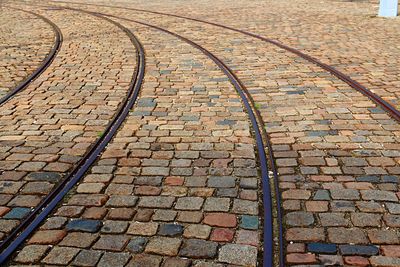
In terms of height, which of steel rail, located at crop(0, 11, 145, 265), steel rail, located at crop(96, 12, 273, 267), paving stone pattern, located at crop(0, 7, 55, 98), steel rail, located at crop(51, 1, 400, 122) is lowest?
paving stone pattern, located at crop(0, 7, 55, 98)

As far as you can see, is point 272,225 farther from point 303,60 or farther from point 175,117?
point 303,60

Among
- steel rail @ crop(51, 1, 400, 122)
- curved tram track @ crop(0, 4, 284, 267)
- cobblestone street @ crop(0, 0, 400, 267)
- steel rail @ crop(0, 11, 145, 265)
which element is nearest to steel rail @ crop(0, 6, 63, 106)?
cobblestone street @ crop(0, 0, 400, 267)

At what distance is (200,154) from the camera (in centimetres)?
527

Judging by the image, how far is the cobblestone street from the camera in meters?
3.66

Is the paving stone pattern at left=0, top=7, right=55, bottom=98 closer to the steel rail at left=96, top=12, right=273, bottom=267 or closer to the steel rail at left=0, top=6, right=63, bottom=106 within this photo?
the steel rail at left=0, top=6, right=63, bottom=106

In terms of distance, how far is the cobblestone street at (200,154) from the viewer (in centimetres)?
366

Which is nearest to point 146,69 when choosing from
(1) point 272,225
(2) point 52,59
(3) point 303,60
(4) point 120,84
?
(4) point 120,84

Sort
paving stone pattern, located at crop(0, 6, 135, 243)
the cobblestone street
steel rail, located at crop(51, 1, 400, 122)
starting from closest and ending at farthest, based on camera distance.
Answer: the cobblestone street < paving stone pattern, located at crop(0, 6, 135, 243) < steel rail, located at crop(51, 1, 400, 122)

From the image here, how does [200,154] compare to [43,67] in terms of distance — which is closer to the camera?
[200,154]

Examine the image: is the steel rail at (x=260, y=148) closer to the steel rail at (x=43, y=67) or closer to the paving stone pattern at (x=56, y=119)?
the paving stone pattern at (x=56, y=119)

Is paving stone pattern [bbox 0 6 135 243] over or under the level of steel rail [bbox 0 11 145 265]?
under

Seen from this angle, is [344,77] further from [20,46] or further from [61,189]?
[20,46]

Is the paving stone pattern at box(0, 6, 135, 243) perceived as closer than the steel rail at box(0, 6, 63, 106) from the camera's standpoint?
Yes

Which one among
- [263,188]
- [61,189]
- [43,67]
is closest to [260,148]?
[263,188]
